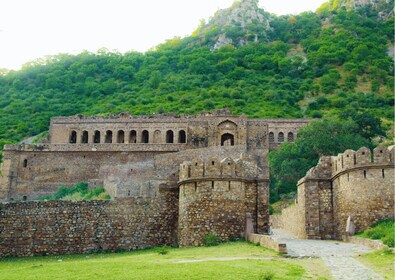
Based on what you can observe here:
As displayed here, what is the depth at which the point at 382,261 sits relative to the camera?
1299cm

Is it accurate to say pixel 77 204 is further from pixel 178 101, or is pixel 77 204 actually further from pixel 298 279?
pixel 178 101

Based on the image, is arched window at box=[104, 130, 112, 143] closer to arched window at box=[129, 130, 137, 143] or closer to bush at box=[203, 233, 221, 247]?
arched window at box=[129, 130, 137, 143]

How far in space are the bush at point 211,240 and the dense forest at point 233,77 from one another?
156ft

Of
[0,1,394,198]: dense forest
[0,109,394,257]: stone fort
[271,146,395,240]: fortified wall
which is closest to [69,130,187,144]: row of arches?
[0,1,394,198]: dense forest

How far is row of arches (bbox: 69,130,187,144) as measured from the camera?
59.2 m

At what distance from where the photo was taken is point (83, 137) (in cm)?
6066

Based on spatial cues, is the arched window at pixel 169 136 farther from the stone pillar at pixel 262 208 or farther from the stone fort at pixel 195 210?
the stone pillar at pixel 262 208

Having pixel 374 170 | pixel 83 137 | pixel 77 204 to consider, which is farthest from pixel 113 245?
pixel 83 137

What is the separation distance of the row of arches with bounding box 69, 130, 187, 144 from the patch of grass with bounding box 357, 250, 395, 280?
4454cm

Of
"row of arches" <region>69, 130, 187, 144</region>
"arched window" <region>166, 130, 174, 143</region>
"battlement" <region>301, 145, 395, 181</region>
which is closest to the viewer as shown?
"battlement" <region>301, 145, 395, 181</region>

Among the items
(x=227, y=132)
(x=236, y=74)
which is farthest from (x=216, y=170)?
(x=236, y=74)

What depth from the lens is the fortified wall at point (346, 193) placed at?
1842cm

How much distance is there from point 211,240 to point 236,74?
89326mm

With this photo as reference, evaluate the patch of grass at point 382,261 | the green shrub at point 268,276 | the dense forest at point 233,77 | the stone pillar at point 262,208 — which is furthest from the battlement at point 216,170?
A: the dense forest at point 233,77
